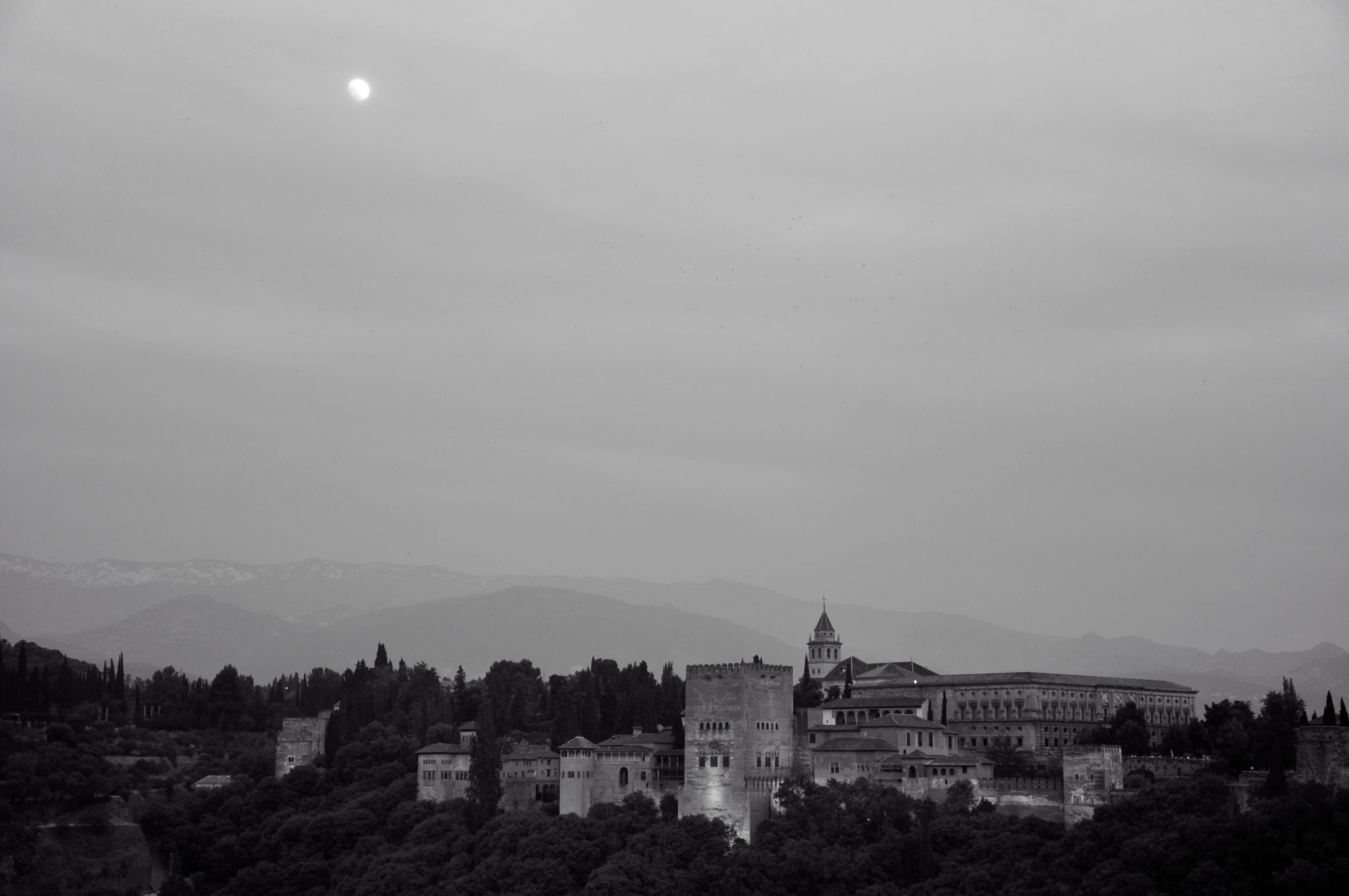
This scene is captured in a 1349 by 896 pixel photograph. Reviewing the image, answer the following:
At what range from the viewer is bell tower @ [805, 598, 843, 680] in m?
112

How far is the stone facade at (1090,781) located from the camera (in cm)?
6594

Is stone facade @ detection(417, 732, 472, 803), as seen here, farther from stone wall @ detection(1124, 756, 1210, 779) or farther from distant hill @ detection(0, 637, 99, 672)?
distant hill @ detection(0, 637, 99, 672)

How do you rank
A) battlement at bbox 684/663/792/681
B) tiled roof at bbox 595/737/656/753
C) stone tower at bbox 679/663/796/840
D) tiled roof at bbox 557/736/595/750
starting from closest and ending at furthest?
1. stone tower at bbox 679/663/796/840
2. battlement at bbox 684/663/792/681
3. tiled roof at bbox 557/736/595/750
4. tiled roof at bbox 595/737/656/753

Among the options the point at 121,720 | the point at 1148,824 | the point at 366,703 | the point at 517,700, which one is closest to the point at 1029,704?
the point at 1148,824

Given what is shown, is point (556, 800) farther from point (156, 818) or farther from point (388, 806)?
point (156, 818)

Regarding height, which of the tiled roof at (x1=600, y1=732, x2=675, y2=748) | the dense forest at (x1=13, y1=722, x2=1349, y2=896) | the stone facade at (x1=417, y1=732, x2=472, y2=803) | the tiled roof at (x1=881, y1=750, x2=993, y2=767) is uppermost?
the tiled roof at (x1=600, y1=732, x2=675, y2=748)

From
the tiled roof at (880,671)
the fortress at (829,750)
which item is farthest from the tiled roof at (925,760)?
the tiled roof at (880,671)

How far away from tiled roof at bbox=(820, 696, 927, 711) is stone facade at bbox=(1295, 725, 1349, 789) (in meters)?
24.8

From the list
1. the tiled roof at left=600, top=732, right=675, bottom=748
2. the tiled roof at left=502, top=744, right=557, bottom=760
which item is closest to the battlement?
the tiled roof at left=600, top=732, right=675, bottom=748

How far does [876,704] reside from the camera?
8188 centimetres

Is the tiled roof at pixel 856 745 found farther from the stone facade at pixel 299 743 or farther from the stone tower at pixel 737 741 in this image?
the stone facade at pixel 299 743

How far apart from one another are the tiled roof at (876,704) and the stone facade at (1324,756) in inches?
974

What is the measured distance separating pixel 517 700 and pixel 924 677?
29334 millimetres

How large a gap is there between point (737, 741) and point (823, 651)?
41043 mm
